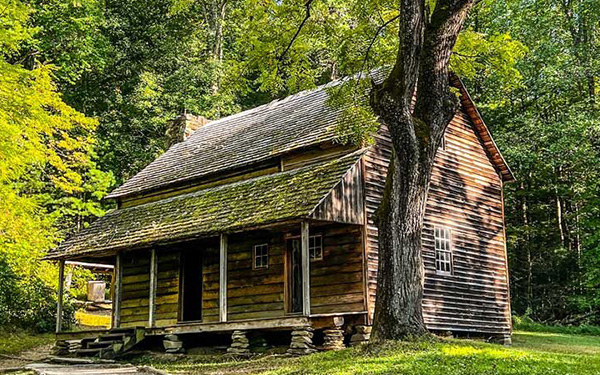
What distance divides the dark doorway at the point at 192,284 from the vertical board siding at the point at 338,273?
5061mm

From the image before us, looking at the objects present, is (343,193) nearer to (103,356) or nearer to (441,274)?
(441,274)

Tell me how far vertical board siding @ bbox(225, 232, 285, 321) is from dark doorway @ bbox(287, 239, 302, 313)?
229mm

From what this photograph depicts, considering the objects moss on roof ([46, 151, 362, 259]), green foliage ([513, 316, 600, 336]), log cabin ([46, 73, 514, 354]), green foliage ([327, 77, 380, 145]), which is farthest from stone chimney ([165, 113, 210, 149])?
green foliage ([513, 316, 600, 336])

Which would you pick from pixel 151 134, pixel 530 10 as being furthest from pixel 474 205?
pixel 151 134

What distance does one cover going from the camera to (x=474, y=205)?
21.3 m

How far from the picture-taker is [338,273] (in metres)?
17.3

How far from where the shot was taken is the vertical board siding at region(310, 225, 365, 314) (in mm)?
16906

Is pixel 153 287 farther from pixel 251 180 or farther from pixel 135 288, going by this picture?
pixel 251 180

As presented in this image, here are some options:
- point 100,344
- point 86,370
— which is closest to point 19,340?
point 100,344

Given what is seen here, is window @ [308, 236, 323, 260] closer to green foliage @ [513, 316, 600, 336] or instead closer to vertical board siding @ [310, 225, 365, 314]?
vertical board siding @ [310, 225, 365, 314]

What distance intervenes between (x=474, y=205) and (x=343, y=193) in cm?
666

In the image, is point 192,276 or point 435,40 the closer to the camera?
point 435,40

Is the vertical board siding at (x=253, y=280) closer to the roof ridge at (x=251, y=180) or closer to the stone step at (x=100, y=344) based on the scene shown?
the roof ridge at (x=251, y=180)

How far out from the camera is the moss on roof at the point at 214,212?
1639 centimetres
